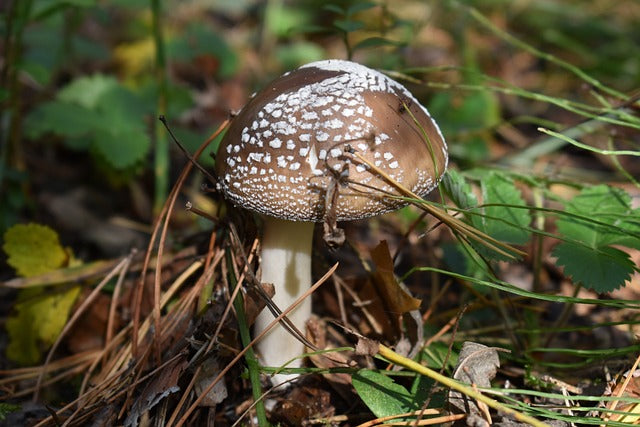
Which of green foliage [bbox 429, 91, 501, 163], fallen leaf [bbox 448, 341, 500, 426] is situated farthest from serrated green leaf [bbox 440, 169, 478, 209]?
green foliage [bbox 429, 91, 501, 163]

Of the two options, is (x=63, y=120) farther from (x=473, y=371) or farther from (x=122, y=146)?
(x=473, y=371)

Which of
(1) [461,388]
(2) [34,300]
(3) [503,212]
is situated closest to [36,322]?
(2) [34,300]

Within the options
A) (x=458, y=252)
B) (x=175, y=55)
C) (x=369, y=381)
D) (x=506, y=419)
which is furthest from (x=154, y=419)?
(x=175, y=55)

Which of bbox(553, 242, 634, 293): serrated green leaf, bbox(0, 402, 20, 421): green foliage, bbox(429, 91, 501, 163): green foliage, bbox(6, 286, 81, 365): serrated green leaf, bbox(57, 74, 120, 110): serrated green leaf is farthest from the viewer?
bbox(429, 91, 501, 163): green foliage

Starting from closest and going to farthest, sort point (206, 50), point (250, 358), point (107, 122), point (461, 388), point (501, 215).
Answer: point (461, 388), point (250, 358), point (501, 215), point (107, 122), point (206, 50)

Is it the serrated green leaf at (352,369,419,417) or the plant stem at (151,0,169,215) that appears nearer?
the serrated green leaf at (352,369,419,417)

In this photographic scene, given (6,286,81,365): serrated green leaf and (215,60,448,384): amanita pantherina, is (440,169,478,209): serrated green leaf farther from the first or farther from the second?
(6,286,81,365): serrated green leaf

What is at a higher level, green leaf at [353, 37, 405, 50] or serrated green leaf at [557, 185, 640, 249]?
green leaf at [353, 37, 405, 50]
